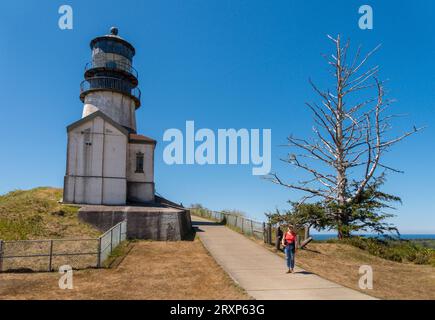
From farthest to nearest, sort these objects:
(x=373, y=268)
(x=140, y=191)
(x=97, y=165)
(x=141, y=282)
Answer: (x=140, y=191) → (x=97, y=165) → (x=373, y=268) → (x=141, y=282)

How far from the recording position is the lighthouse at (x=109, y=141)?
2389cm

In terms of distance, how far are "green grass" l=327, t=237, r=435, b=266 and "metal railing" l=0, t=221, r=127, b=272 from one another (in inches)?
491

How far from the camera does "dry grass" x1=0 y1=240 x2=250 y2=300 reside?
9086 millimetres

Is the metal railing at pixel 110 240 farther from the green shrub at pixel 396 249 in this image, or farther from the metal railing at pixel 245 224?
the green shrub at pixel 396 249

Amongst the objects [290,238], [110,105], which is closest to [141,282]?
[290,238]

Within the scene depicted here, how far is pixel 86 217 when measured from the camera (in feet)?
66.3

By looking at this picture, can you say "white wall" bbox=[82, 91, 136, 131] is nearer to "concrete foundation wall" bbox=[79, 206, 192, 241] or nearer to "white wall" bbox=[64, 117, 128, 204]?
"white wall" bbox=[64, 117, 128, 204]

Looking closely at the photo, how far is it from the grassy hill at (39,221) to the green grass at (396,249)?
14773 millimetres

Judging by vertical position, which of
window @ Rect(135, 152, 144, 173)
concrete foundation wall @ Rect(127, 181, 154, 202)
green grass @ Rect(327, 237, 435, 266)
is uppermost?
window @ Rect(135, 152, 144, 173)

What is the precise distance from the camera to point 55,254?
13.0 metres

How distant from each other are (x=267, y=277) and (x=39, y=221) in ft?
47.3

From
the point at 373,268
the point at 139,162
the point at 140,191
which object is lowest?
the point at 373,268

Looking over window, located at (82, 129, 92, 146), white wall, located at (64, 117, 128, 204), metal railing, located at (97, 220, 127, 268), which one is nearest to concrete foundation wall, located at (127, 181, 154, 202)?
white wall, located at (64, 117, 128, 204)

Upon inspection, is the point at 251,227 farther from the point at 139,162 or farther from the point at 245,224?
the point at 139,162
